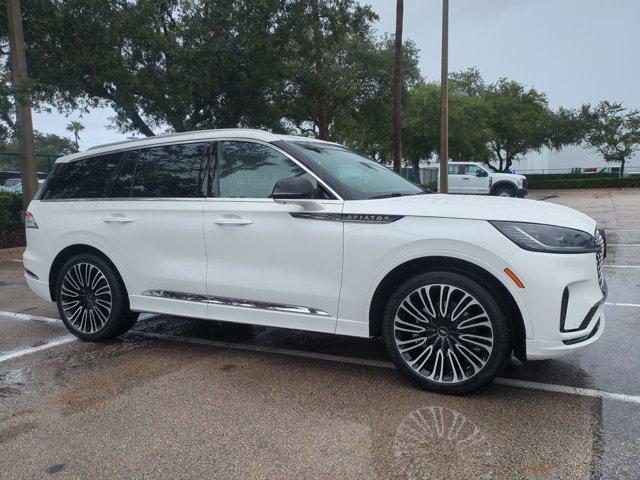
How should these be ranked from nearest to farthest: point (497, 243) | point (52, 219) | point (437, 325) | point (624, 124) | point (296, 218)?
point (497, 243)
point (437, 325)
point (296, 218)
point (52, 219)
point (624, 124)

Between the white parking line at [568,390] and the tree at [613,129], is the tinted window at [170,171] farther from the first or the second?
the tree at [613,129]

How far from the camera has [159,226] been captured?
15.0 ft

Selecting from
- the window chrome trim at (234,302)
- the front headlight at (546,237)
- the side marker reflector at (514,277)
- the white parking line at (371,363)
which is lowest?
the white parking line at (371,363)

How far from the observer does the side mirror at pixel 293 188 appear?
3.77 m

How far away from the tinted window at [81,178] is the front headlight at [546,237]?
11.7 feet

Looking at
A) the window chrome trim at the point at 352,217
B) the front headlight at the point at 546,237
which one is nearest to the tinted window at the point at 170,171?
the window chrome trim at the point at 352,217

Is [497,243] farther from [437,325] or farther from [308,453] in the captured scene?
[308,453]

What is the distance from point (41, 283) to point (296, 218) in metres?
2.94

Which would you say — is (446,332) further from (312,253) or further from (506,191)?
(506,191)

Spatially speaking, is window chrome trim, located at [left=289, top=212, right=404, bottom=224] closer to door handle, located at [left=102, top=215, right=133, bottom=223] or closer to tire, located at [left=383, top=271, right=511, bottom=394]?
tire, located at [left=383, top=271, right=511, bottom=394]

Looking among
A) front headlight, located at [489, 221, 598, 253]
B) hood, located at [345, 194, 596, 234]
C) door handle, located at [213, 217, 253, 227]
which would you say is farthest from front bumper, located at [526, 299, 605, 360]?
door handle, located at [213, 217, 253, 227]

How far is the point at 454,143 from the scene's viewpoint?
115 feet

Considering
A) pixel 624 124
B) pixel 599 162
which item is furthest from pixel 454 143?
pixel 599 162

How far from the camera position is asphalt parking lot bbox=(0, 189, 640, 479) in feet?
9.21
